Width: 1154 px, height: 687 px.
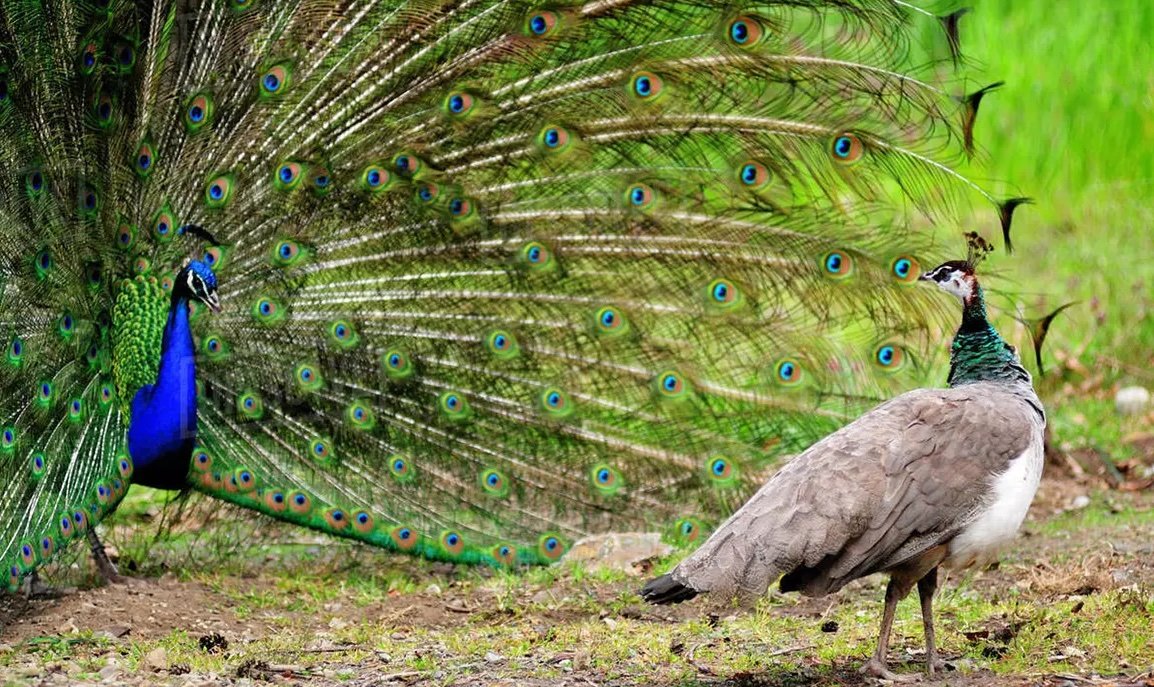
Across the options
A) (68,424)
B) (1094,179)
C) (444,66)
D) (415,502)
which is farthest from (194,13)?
(1094,179)

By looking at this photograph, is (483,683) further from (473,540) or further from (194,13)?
(194,13)

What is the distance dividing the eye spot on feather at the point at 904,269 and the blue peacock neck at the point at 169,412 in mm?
2609

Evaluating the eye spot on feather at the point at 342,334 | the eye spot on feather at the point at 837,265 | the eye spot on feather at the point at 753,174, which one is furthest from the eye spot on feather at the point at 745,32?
the eye spot on feather at the point at 342,334

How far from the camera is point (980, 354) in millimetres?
4148

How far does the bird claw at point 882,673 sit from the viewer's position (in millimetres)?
4020

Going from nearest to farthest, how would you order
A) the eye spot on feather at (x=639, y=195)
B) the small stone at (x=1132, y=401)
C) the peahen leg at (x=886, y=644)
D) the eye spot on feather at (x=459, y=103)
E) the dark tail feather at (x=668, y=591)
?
the dark tail feather at (x=668, y=591) < the peahen leg at (x=886, y=644) < the eye spot on feather at (x=459, y=103) < the eye spot on feather at (x=639, y=195) < the small stone at (x=1132, y=401)

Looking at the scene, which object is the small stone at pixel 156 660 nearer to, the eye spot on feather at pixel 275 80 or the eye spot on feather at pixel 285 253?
the eye spot on feather at pixel 285 253

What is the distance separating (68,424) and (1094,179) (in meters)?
7.32

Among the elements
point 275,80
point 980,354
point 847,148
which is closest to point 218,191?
point 275,80

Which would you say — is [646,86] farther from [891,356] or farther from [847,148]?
[891,356]

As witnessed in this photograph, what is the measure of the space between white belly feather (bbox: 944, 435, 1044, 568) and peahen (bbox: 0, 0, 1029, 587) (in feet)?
5.13

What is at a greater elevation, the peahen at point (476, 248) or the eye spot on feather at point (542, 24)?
the eye spot on feather at point (542, 24)

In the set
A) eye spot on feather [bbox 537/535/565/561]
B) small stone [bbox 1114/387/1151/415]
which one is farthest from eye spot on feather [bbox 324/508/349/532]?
small stone [bbox 1114/387/1151/415]

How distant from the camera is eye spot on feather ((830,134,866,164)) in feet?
17.7
